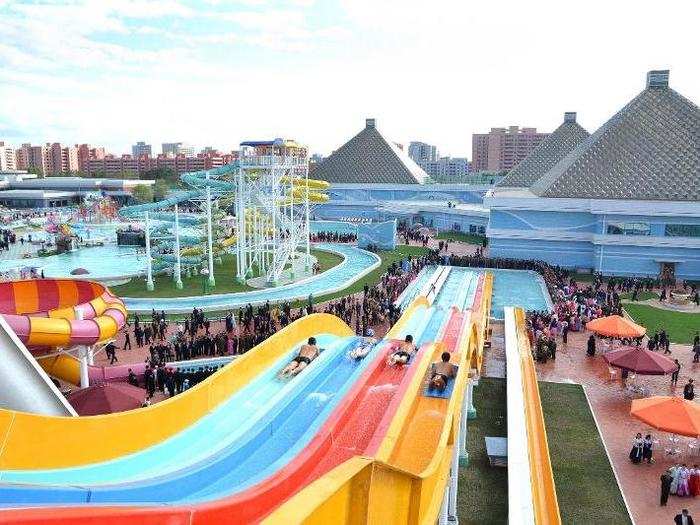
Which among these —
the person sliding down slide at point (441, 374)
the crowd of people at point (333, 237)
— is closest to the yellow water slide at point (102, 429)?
the person sliding down slide at point (441, 374)

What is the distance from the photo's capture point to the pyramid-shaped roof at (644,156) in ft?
101

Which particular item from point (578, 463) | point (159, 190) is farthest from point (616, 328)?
point (159, 190)

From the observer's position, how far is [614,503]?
10.2 m

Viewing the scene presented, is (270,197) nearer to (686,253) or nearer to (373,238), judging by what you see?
(373,238)

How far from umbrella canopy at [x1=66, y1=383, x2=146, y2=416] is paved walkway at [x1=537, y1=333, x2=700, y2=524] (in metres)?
8.79

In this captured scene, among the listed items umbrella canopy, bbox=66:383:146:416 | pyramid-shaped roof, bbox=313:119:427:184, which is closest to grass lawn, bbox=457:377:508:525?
umbrella canopy, bbox=66:383:146:416

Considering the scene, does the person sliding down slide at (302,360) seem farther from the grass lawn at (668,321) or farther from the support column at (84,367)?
the grass lawn at (668,321)

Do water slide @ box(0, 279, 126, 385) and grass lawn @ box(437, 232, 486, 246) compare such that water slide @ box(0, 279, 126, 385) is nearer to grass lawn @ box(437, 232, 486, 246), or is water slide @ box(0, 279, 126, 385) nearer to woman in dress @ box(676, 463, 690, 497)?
woman in dress @ box(676, 463, 690, 497)

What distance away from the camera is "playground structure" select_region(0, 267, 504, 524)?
4965mm

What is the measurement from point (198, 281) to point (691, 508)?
844 inches

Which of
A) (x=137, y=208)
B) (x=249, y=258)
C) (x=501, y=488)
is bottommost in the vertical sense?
(x=501, y=488)

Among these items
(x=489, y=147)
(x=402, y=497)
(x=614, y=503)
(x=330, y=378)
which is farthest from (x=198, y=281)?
(x=489, y=147)

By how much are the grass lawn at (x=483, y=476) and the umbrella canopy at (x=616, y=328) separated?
4.53 meters

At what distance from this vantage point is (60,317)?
12906 millimetres
